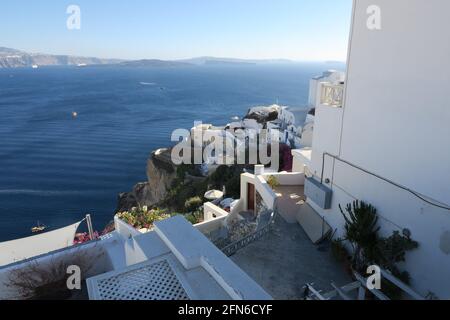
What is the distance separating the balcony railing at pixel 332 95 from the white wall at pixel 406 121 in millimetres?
639

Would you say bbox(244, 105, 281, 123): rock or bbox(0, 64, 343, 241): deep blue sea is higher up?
bbox(244, 105, 281, 123): rock

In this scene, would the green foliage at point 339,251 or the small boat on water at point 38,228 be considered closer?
the green foliage at point 339,251

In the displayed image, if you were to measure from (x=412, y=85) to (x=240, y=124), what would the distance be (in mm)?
37177

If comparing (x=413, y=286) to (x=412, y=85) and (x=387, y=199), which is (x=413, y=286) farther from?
(x=412, y=85)

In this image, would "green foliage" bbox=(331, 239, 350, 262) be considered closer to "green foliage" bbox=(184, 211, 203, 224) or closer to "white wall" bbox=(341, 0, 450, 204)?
"white wall" bbox=(341, 0, 450, 204)

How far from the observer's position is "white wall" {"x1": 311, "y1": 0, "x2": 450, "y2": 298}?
6172 millimetres

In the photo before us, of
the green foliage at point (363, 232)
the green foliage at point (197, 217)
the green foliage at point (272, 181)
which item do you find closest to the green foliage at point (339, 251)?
the green foliage at point (363, 232)

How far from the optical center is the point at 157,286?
467 centimetres

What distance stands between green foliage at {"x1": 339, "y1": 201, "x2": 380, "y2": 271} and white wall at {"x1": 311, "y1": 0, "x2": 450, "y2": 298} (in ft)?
0.80

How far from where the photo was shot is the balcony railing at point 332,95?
9.52 m

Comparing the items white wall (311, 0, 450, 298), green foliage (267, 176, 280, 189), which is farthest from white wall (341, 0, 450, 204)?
green foliage (267, 176, 280, 189)

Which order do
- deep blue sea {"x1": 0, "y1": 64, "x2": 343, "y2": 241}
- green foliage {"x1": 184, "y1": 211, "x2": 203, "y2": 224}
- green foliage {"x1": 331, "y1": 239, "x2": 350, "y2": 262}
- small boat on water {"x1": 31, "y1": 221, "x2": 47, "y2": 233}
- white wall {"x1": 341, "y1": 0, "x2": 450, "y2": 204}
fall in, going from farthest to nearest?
deep blue sea {"x1": 0, "y1": 64, "x2": 343, "y2": 241}, small boat on water {"x1": 31, "y1": 221, "x2": 47, "y2": 233}, green foliage {"x1": 184, "y1": 211, "x2": 203, "y2": 224}, green foliage {"x1": 331, "y1": 239, "x2": 350, "y2": 262}, white wall {"x1": 341, "y1": 0, "x2": 450, "y2": 204}

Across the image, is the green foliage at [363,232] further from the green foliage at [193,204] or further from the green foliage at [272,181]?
the green foliage at [193,204]
